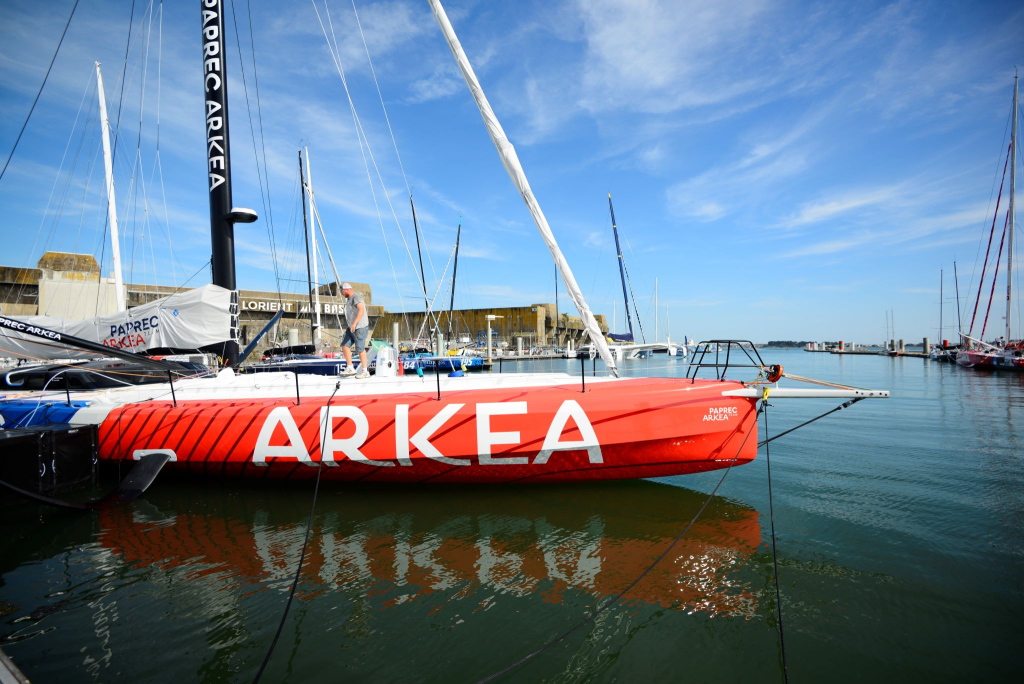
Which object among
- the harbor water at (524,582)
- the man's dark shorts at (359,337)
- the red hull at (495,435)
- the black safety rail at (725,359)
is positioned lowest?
the harbor water at (524,582)

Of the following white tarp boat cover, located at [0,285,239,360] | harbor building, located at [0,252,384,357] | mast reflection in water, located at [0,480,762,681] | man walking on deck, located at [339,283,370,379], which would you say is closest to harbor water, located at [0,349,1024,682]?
mast reflection in water, located at [0,480,762,681]

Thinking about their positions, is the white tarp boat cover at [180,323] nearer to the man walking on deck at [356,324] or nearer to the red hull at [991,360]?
the man walking on deck at [356,324]

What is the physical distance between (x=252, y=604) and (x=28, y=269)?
31.2 meters

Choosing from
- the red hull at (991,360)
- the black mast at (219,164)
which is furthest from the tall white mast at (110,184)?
the red hull at (991,360)

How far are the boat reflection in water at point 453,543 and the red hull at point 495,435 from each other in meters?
0.39

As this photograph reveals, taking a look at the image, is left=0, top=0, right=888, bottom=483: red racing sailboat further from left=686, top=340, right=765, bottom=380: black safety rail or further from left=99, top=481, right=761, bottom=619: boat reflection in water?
left=99, top=481, right=761, bottom=619: boat reflection in water

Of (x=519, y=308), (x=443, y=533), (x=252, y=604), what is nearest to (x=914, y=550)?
(x=443, y=533)

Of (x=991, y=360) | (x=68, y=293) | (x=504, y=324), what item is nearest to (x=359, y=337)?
(x=68, y=293)

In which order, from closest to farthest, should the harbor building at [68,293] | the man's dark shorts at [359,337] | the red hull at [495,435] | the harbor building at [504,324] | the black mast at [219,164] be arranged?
the red hull at [495,435], the man's dark shorts at [359,337], the black mast at [219,164], the harbor building at [68,293], the harbor building at [504,324]

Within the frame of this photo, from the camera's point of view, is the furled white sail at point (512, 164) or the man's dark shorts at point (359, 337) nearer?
the furled white sail at point (512, 164)

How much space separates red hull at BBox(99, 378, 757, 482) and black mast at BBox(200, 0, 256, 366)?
3220mm

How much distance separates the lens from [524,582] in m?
3.53

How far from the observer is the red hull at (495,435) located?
4836 mm

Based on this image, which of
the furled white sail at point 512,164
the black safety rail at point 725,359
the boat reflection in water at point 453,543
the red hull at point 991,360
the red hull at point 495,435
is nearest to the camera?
the boat reflection in water at point 453,543
